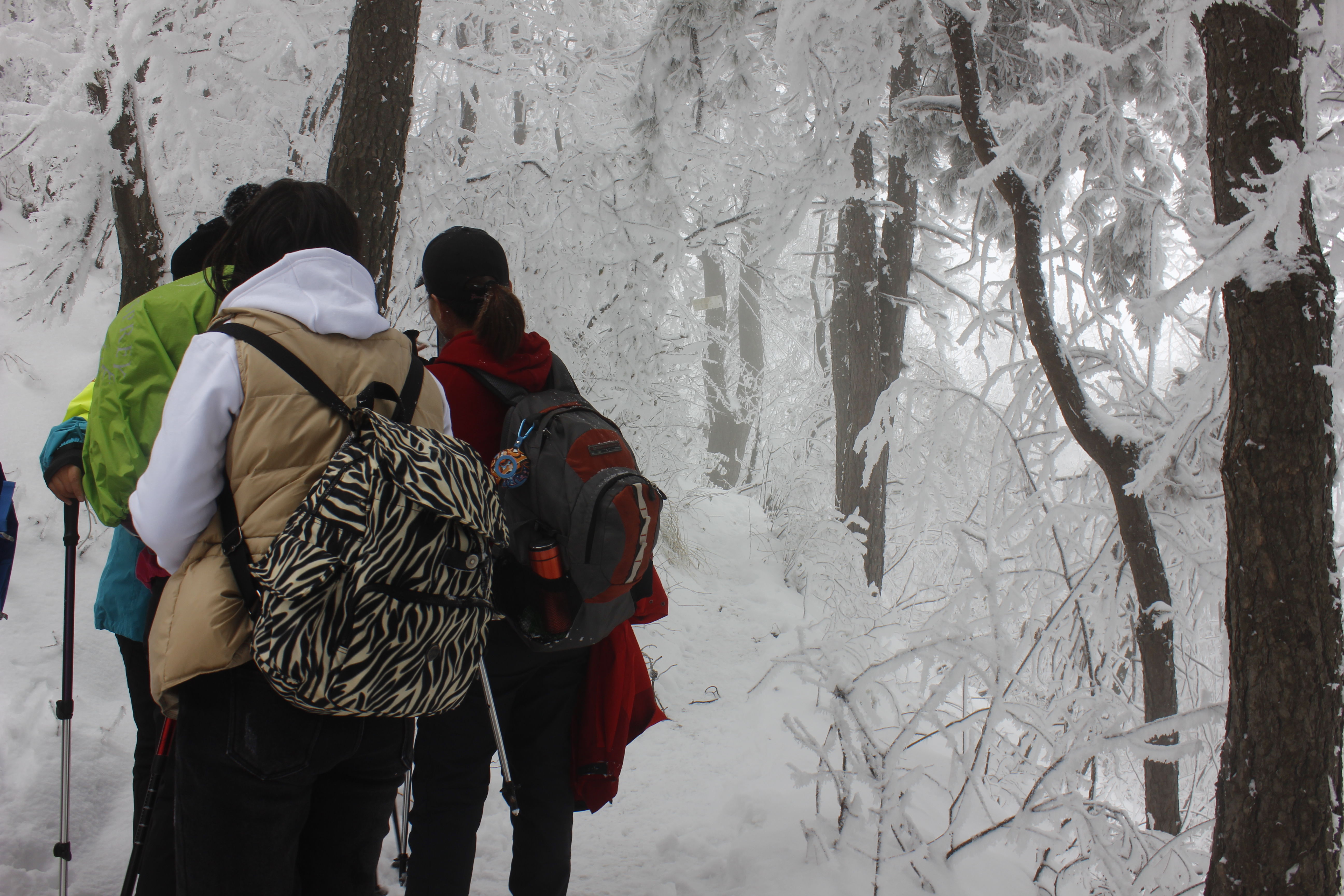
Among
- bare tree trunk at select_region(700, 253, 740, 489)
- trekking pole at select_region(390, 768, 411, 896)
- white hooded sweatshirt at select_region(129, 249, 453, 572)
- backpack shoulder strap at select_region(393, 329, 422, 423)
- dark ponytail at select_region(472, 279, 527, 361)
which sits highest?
bare tree trunk at select_region(700, 253, 740, 489)

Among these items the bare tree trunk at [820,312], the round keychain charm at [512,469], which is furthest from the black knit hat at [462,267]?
the bare tree trunk at [820,312]

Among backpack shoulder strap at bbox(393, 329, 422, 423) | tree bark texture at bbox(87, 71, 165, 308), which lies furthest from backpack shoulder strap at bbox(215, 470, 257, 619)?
tree bark texture at bbox(87, 71, 165, 308)

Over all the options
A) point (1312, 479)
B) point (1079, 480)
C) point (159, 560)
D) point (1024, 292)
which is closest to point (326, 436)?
point (159, 560)

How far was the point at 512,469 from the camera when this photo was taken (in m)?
1.75

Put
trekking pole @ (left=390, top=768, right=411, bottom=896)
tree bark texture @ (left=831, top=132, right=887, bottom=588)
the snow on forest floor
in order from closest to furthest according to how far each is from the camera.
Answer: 1. trekking pole @ (left=390, top=768, right=411, bottom=896)
2. the snow on forest floor
3. tree bark texture @ (left=831, top=132, right=887, bottom=588)

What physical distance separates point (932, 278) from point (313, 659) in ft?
20.3

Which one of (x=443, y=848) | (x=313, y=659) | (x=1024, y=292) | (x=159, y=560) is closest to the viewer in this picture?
(x=313, y=659)

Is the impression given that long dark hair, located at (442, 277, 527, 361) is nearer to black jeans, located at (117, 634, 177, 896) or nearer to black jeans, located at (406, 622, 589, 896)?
black jeans, located at (406, 622, 589, 896)

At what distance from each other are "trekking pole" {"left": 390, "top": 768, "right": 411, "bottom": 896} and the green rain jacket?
110cm

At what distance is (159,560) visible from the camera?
4.45 ft

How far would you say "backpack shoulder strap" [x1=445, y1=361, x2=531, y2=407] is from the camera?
1.88 metres

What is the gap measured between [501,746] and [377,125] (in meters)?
2.49

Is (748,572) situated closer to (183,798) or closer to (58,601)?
(58,601)

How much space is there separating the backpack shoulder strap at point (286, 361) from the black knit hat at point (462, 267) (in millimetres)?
617
